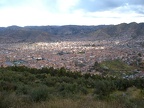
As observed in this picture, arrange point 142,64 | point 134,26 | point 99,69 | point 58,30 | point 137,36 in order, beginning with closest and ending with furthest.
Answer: point 99,69 < point 142,64 < point 137,36 < point 134,26 < point 58,30

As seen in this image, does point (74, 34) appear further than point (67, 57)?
Yes

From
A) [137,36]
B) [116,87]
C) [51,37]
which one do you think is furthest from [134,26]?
[116,87]

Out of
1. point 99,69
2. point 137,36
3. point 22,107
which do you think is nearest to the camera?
point 22,107

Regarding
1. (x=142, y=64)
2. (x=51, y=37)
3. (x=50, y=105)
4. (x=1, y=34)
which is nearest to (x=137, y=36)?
(x=51, y=37)

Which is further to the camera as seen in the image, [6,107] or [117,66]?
[117,66]

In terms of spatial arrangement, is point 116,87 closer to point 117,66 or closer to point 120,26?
point 117,66

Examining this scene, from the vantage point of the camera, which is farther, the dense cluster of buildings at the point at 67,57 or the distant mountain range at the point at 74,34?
the distant mountain range at the point at 74,34

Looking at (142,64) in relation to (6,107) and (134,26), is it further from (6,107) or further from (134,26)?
(134,26)

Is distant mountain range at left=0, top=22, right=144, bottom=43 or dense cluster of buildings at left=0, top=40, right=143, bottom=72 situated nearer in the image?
dense cluster of buildings at left=0, top=40, right=143, bottom=72

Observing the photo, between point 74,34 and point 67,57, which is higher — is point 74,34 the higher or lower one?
the lower one

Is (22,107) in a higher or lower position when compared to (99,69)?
higher
